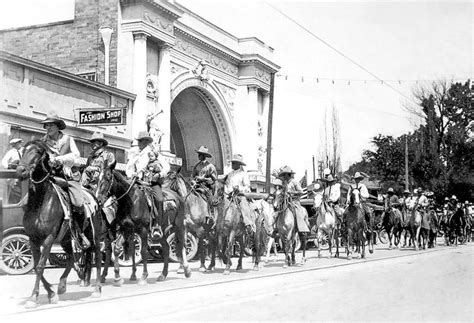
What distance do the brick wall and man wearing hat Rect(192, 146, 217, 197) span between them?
14.9 meters

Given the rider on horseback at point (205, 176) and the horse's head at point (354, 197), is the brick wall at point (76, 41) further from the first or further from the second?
the rider on horseback at point (205, 176)

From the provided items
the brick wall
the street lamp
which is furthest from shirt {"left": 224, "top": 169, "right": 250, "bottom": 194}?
the brick wall

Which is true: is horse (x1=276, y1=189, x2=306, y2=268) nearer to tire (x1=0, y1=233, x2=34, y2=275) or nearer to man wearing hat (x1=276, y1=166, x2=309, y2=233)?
man wearing hat (x1=276, y1=166, x2=309, y2=233)

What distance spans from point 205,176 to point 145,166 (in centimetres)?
187

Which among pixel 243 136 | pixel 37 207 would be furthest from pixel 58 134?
pixel 243 136

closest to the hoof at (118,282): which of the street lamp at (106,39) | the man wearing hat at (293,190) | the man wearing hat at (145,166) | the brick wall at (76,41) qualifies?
the man wearing hat at (145,166)

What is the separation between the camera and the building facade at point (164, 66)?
88.7ft

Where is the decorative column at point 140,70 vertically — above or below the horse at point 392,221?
above

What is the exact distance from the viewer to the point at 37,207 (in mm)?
8141

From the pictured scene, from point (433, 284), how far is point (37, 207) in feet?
22.5

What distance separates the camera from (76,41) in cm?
2822

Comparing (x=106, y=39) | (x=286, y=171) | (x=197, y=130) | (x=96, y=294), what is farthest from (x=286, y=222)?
(x=197, y=130)

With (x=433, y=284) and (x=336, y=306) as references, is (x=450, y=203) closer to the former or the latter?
(x=433, y=284)

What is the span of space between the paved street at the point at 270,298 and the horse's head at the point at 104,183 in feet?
5.05
